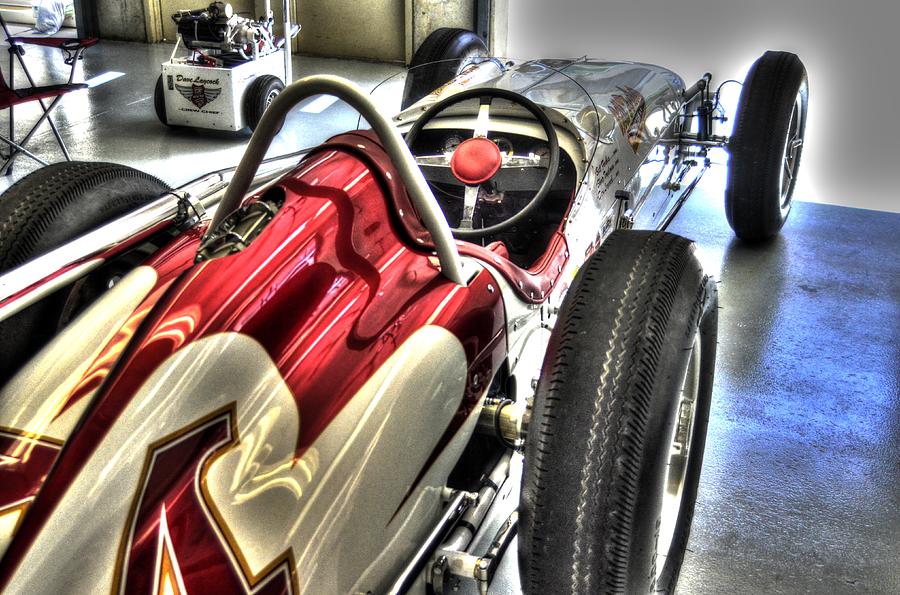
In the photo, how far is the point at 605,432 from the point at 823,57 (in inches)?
197

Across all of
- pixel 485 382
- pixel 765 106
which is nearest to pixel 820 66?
pixel 765 106

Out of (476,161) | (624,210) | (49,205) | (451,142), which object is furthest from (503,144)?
(49,205)

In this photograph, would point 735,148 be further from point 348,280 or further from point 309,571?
point 309,571

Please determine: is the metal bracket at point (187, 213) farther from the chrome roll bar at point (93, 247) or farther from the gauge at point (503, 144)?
the gauge at point (503, 144)

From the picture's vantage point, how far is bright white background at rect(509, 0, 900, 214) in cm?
568

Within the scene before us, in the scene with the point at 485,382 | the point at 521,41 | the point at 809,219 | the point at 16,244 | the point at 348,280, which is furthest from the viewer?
the point at 521,41

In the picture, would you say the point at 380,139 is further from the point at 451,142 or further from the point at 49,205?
the point at 451,142

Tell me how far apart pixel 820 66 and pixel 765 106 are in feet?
6.80

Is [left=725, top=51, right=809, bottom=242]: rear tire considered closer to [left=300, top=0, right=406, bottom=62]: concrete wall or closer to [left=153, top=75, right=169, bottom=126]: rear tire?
[left=153, top=75, right=169, bottom=126]: rear tire

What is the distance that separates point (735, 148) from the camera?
4.21m

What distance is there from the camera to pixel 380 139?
1.77 metres

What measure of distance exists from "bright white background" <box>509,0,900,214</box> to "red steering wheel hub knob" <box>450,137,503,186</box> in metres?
3.36

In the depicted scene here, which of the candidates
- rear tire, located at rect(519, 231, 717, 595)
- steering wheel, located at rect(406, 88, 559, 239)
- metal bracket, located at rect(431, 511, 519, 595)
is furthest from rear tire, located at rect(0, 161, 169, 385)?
rear tire, located at rect(519, 231, 717, 595)

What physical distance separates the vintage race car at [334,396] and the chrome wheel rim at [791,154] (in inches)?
103
